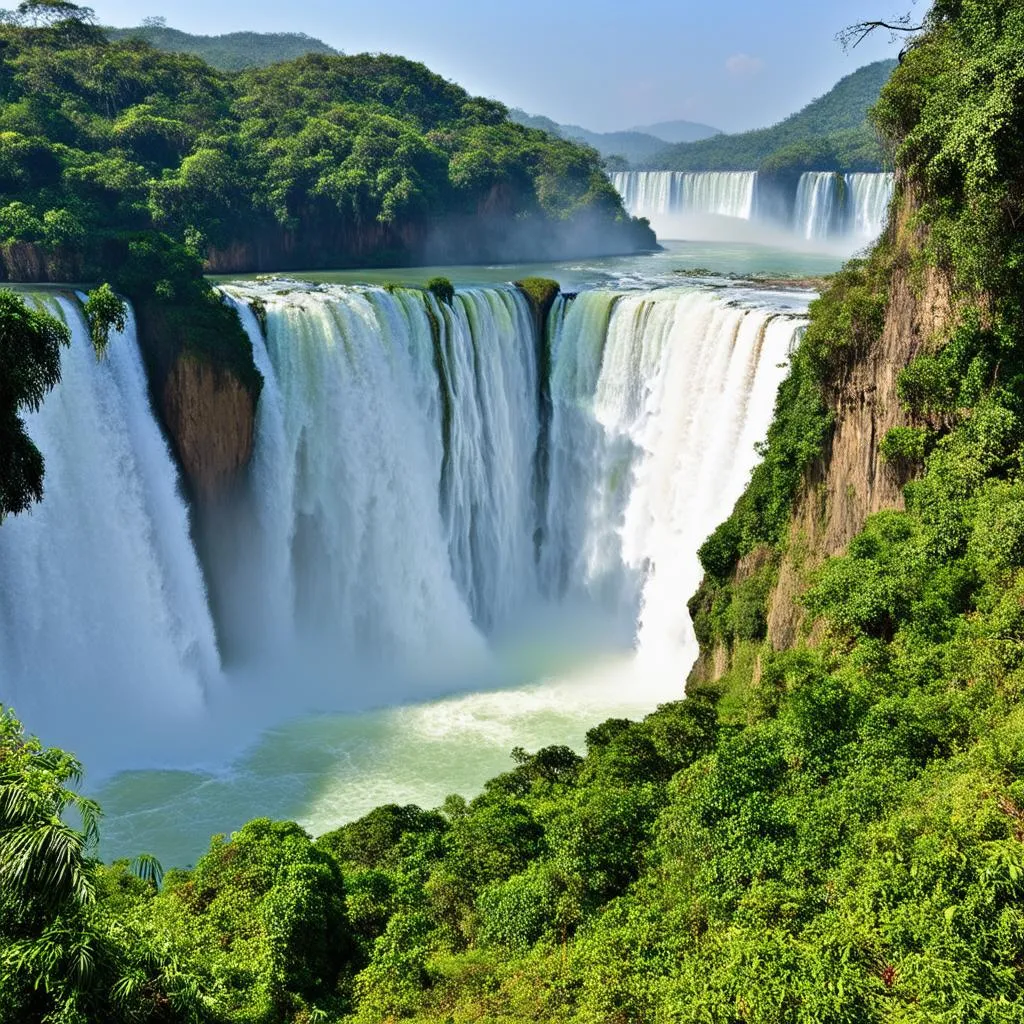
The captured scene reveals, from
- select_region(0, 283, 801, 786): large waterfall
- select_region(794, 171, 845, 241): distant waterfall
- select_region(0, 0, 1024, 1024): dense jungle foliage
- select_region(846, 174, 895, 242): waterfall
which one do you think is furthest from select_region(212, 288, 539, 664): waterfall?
select_region(794, 171, 845, 241): distant waterfall

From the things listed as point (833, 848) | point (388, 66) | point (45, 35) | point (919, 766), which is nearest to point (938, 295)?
point (919, 766)

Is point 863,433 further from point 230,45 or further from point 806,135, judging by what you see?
point 230,45

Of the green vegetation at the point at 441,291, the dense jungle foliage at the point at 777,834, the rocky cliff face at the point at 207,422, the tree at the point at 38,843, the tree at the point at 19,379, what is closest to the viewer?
the tree at the point at 38,843

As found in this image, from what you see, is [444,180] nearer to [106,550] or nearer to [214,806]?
[106,550]

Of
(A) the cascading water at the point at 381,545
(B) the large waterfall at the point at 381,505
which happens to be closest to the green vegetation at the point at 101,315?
(B) the large waterfall at the point at 381,505

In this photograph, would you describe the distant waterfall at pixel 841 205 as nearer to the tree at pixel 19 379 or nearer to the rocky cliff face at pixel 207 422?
the rocky cliff face at pixel 207 422

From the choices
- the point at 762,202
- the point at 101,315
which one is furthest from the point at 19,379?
the point at 762,202
